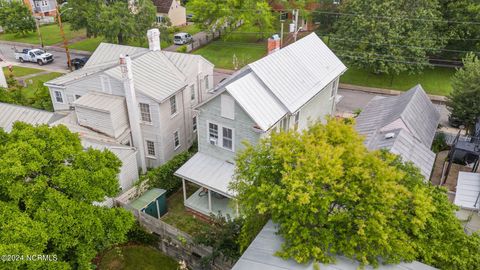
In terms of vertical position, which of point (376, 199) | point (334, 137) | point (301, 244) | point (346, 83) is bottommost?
point (346, 83)

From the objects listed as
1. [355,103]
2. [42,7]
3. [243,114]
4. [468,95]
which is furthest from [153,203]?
[42,7]

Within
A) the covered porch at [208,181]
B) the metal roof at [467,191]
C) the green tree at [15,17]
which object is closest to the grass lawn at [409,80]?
the metal roof at [467,191]

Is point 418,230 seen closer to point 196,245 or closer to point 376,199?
point 376,199

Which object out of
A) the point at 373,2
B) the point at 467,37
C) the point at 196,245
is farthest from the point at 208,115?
the point at 467,37

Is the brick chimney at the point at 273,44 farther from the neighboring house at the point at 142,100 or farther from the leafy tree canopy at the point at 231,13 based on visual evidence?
the leafy tree canopy at the point at 231,13

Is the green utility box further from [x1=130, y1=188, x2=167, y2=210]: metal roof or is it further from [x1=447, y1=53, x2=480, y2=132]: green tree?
[x1=447, y1=53, x2=480, y2=132]: green tree

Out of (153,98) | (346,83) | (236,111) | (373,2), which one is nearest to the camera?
(236,111)
